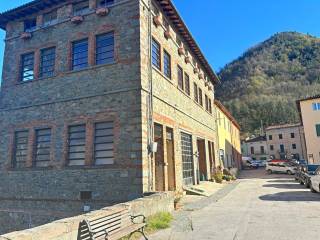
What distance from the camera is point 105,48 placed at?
11.9 meters

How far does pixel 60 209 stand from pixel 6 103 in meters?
6.39

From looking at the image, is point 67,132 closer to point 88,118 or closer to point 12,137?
point 88,118

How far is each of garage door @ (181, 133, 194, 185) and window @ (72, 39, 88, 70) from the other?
6905 millimetres

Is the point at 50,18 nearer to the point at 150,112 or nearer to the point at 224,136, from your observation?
the point at 150,112

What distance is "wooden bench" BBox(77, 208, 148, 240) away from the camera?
500 cm

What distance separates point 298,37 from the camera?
12788cm

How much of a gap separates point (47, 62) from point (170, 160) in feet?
25.6

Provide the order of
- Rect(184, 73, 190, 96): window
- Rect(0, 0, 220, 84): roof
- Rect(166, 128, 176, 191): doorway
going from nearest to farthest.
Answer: Rect(0, 0, 220, 84): roof → Rect(166, 128, 176, 191): doorway → Rect(184, 73, 190, 96): window

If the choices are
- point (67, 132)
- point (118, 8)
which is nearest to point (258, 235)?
point (67, 132)

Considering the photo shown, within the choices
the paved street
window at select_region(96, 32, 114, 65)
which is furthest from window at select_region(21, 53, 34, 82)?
the paved street

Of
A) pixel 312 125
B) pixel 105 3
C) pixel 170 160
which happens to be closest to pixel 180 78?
pixel 170 160

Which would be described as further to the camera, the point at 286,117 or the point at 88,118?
the point at 286,117

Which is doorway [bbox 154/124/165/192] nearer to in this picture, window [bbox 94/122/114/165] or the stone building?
the stone building

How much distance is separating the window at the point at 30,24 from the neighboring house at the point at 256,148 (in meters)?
66.3
